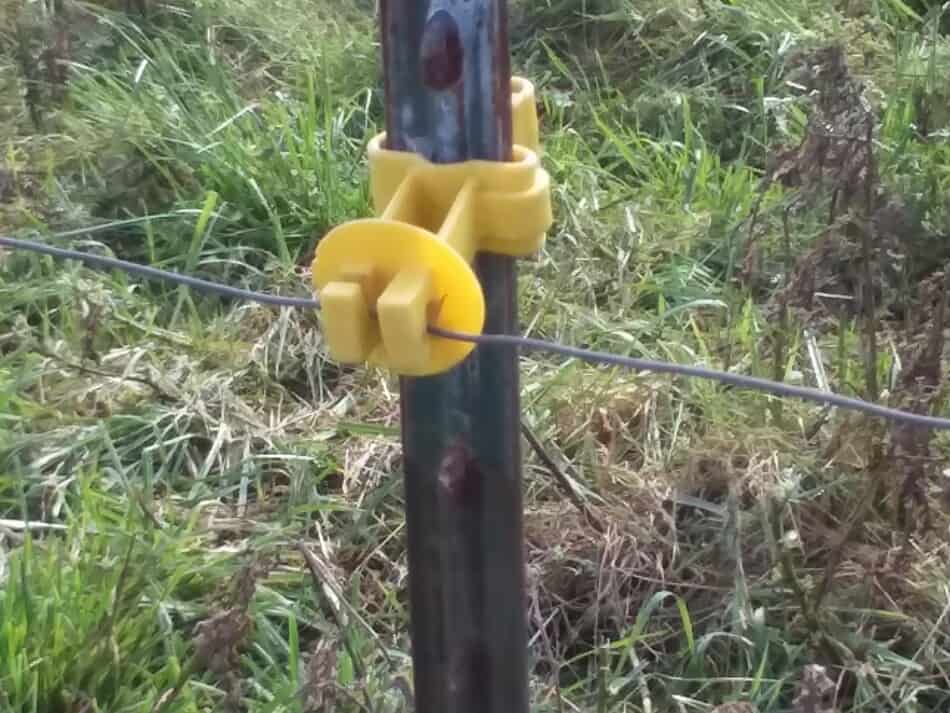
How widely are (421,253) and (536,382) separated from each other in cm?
119

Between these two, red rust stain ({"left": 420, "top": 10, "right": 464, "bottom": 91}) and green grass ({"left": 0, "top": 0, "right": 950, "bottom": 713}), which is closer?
red rust stain ({"left": 420, "top": 10, "right": 464, "bottom": 91})

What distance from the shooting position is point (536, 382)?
2107 millimetres

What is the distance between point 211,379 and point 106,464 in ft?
0.72

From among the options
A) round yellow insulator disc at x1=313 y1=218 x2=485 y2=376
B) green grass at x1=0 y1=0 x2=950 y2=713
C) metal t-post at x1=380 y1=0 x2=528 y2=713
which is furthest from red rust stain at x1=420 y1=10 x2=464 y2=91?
green grass at x1=0 y1=0 x2=950 y2=713

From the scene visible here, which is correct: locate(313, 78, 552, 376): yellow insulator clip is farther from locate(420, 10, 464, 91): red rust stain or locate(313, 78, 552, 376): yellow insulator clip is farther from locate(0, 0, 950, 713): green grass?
locate(0, 0, 950, 713): green grass

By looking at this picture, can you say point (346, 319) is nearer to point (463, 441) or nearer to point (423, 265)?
point (423, 265)

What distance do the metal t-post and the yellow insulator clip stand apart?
19 mm

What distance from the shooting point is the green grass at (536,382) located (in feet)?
5.49

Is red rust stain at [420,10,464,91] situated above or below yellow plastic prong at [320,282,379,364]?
above

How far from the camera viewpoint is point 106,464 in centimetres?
200

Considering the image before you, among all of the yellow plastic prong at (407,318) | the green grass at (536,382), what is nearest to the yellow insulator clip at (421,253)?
the yellow plastic prong at (407,318)

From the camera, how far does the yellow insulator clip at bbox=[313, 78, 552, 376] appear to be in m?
0.93

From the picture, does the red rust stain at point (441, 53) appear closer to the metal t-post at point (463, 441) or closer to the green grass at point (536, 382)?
the metal t-post at point (463, 441)

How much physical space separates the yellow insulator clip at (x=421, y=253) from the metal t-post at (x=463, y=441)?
0.02 metres
